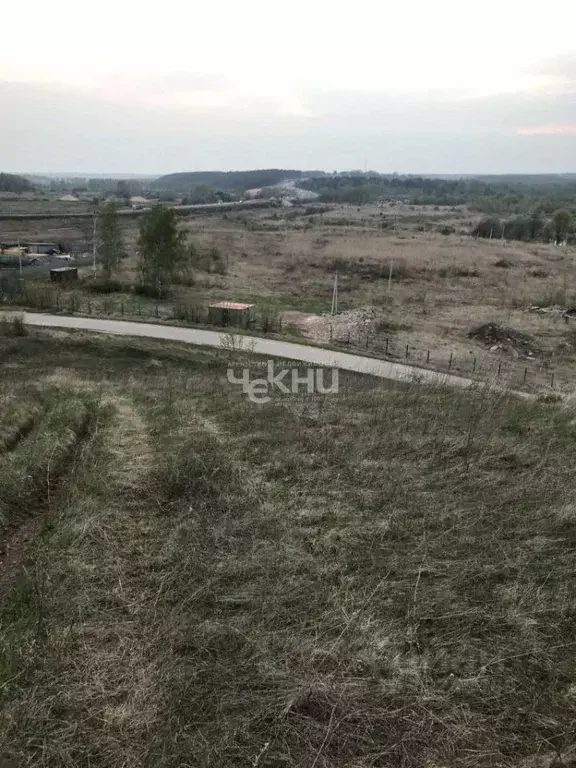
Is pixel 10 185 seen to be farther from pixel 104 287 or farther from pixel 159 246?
pixel 159 246

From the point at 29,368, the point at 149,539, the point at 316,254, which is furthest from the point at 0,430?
the point at 316,254

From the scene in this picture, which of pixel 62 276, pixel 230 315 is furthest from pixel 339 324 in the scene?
pixel 62 276

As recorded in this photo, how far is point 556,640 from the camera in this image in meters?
6.93

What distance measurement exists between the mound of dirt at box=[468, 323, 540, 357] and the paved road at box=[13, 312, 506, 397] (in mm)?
8346

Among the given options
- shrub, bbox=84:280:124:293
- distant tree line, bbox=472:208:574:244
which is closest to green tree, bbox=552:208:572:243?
distant tree line, bbox=472:208:574:244

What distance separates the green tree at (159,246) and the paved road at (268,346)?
943 cm

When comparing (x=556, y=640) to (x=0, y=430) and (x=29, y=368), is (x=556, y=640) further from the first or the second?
(x=29, y=368)

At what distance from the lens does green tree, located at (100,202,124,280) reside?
130 feet

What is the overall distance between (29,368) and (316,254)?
41.7 m

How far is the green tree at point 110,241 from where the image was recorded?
1563 inches

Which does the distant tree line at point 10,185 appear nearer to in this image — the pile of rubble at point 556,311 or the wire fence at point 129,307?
the wire fence at point 129,307

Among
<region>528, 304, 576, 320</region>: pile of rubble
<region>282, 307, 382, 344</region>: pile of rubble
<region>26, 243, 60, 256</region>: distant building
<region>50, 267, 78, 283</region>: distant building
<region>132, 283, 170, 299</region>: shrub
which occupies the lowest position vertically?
<region>282, 307, 382, 344</region>: pile of rubble

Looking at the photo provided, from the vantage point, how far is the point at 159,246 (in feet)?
120

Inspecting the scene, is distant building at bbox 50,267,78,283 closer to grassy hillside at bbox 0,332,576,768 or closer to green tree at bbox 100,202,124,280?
green tree at bbox 100,202,124,280
